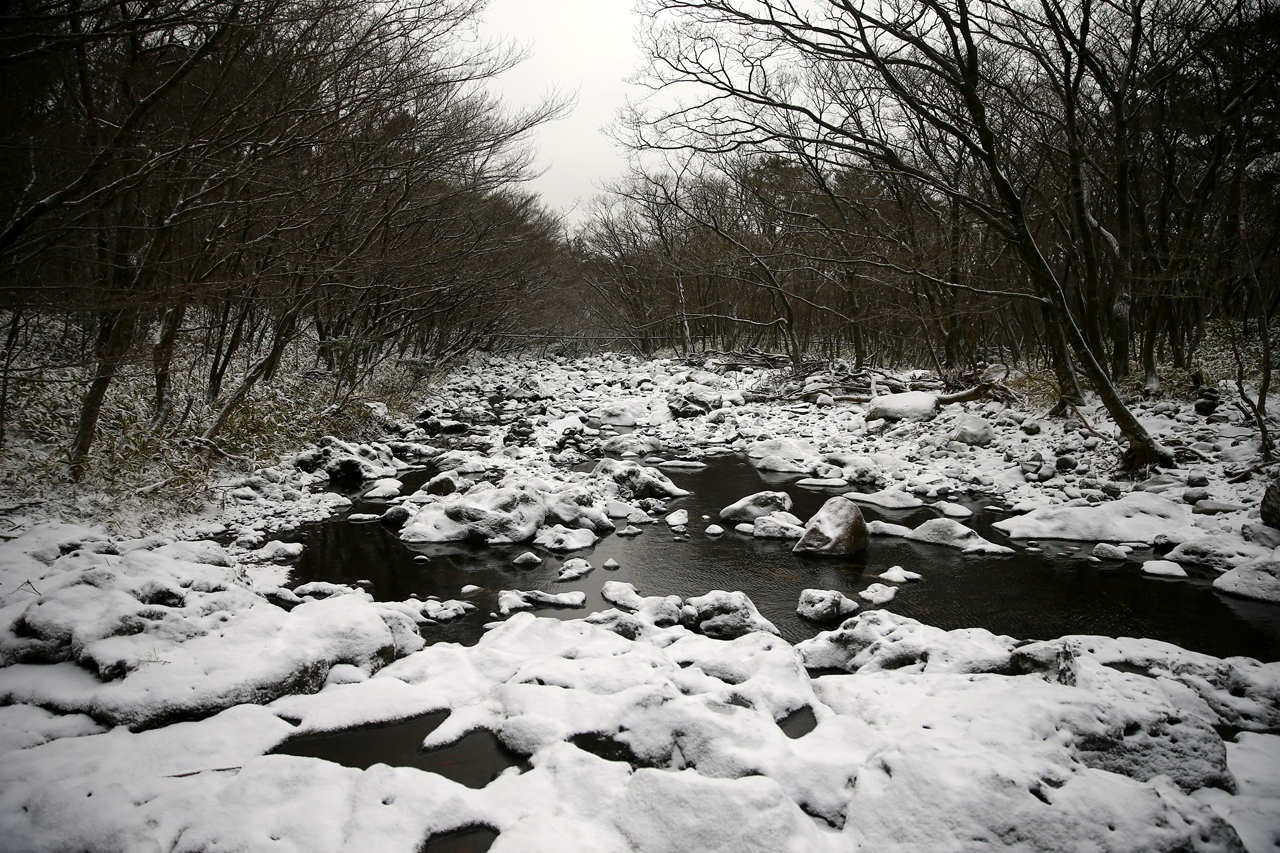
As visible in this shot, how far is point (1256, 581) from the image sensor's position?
13.8 feet

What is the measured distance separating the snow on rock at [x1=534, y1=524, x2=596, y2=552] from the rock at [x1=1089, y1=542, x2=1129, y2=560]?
4332 mm

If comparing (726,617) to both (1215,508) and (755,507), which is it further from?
(1215,508)

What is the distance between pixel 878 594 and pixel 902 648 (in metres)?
1.00

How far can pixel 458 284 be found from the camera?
12414 millimetres

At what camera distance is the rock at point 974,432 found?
8.10m

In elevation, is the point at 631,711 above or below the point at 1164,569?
below

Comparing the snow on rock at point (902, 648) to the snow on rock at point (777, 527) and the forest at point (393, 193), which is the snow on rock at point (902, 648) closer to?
the snow on rock at point (777, 527)

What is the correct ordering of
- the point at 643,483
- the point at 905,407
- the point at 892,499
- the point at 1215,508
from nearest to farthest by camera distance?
the point at 1215,508 → the point at 892,499 → the point at 643,483 → the point at 905,407

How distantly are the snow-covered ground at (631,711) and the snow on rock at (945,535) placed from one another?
0.03 m

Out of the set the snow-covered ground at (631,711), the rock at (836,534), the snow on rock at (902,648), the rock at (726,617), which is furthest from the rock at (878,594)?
the rock at (726,617)

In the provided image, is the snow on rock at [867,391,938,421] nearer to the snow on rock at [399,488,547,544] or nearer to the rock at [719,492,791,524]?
the rock at [719,492,791,524]

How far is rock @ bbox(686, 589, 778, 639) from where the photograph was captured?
382 cm

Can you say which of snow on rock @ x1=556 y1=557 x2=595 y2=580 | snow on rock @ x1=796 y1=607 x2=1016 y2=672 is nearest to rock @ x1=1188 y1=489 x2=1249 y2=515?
snow on rock @ x1=796 y1=607 x2=1016 y2=672

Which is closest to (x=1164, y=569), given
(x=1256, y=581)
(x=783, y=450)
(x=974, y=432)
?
(x=1256, y=581)
